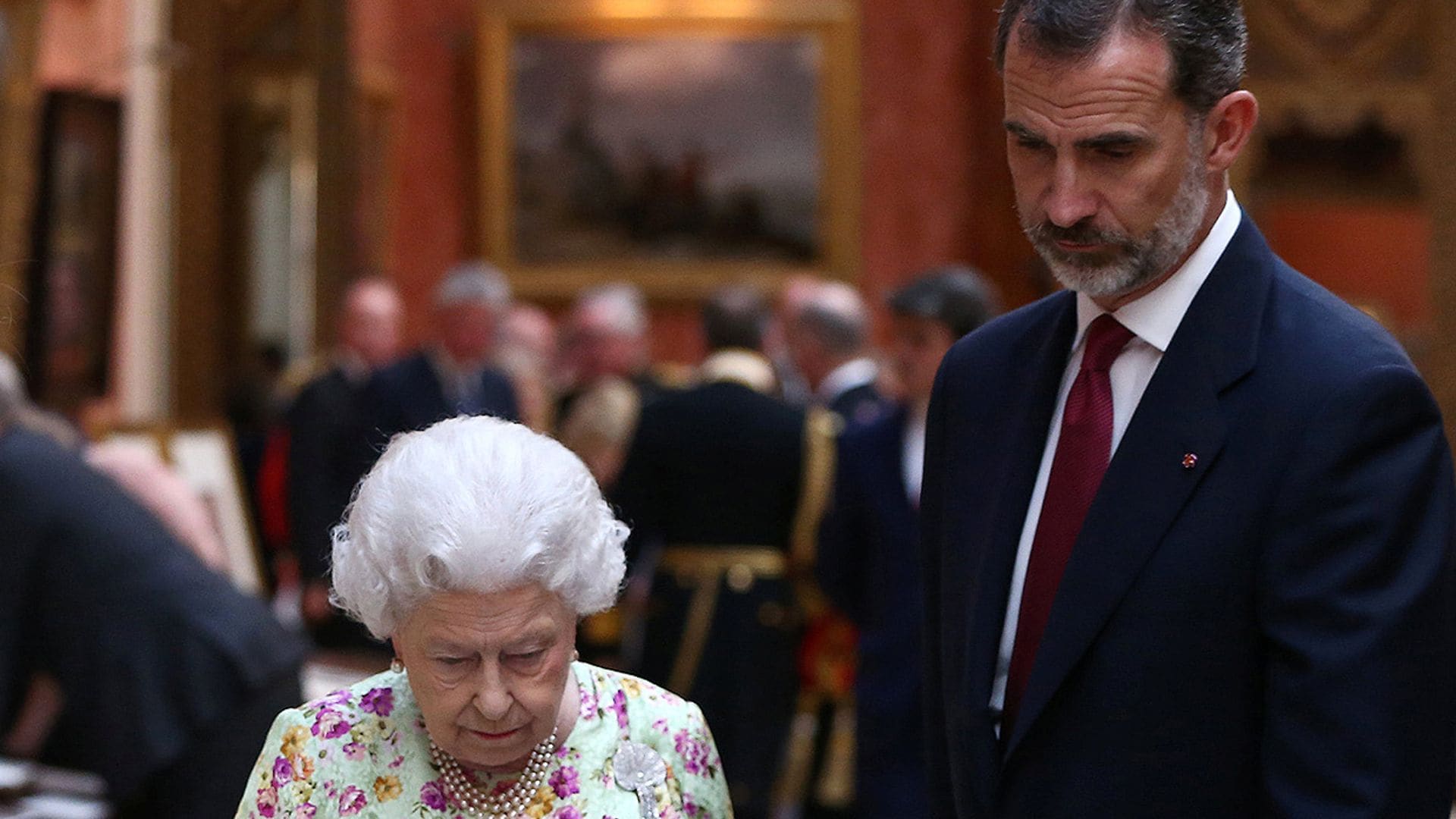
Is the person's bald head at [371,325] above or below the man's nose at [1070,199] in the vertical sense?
below

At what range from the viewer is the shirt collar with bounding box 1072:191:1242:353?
2248 mm

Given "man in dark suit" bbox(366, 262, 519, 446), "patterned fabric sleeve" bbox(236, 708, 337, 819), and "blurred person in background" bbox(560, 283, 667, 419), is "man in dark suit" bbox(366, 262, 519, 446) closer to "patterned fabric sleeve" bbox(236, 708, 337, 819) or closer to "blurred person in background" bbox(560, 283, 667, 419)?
"blurred person in background" bbox(560, 283, 667, 419)

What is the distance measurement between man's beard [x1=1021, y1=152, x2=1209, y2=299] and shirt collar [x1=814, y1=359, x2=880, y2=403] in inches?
174

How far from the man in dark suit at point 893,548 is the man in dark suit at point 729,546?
821mm

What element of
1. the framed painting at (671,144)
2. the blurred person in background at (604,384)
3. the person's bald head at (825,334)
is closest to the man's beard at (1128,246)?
the person's bald head at (825,334)

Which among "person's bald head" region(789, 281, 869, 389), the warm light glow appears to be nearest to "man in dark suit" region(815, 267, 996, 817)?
"person's bald head" region(789, 281, 869, 389)

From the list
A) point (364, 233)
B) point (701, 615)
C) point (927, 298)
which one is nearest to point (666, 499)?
point (701, 615)

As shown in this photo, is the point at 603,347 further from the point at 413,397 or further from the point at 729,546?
the point at 729,546

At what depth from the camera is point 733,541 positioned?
632 centimetres

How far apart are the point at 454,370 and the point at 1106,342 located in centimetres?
661

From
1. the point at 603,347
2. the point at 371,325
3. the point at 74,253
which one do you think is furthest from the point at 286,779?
the point at 371,325

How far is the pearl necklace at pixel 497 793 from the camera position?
7.69 feet

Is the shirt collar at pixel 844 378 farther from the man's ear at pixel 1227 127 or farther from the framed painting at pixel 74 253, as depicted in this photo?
the man's ear at pixel 1227 127

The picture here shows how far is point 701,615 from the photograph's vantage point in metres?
6.33
